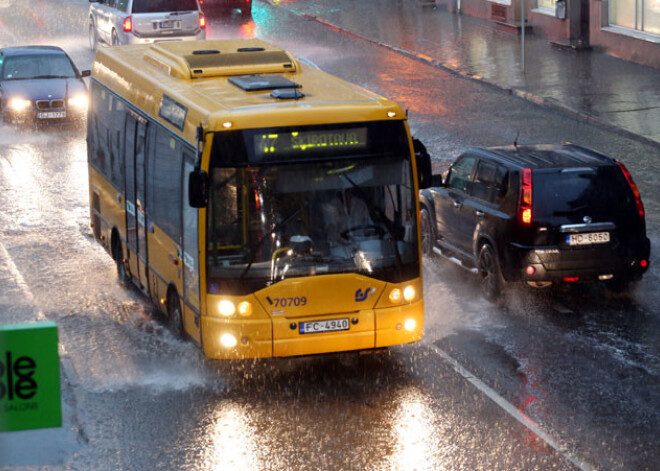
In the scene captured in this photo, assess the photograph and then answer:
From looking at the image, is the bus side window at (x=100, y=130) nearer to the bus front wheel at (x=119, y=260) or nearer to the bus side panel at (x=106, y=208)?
the bus side panel at (x=106, y=208)

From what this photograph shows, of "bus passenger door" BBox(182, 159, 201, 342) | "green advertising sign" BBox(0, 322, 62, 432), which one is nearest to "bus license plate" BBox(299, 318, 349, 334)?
"bus passenger door" BBox(182, 159, 201, 342)

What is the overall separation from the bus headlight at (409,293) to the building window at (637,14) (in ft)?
64.5

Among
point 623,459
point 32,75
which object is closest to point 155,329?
point 623,459

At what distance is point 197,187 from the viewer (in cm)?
1052

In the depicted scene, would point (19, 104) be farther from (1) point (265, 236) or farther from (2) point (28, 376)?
(2) point (28, 376)

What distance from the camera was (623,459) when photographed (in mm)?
9539

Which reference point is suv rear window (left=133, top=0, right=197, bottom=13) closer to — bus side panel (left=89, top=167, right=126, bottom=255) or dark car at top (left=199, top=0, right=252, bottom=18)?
→ dark car at top (left=199, top=0, right=252, bottom=18)

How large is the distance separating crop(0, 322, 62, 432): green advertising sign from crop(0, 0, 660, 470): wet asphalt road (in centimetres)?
393

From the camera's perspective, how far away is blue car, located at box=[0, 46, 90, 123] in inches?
1022

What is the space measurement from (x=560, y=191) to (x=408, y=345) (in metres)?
2.58

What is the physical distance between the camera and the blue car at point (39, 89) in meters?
26.0

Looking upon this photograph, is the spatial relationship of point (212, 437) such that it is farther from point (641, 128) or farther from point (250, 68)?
point (641, 128)

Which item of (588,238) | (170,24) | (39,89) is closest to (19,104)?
(39,89)

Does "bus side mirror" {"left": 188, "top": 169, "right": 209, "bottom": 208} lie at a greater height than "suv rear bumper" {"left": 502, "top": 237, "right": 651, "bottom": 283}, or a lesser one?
greater
